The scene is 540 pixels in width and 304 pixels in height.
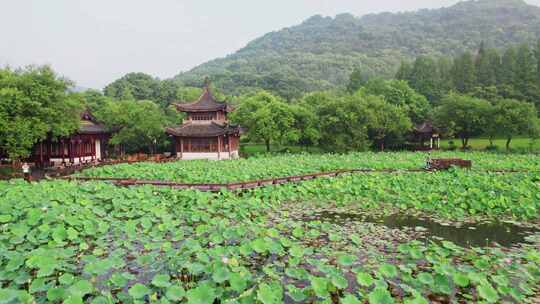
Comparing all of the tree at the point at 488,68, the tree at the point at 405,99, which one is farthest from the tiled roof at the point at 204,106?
the tree at the point at 488,68

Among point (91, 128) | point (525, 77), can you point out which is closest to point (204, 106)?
point (91, 128)

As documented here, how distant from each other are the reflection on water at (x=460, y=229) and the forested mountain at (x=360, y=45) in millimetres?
53124

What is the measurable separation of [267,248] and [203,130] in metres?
22.6

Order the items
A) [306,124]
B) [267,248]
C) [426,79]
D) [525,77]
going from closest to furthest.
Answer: [267,248] → [306,124] → [525,77] → [426,79]

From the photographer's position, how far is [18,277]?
4.30 m

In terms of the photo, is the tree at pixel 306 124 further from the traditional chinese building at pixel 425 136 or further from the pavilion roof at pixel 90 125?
the pavilion roof at pixel 90 125

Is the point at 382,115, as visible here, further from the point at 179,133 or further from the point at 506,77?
the point at 506,77

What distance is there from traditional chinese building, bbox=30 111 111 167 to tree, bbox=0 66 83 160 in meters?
4.31

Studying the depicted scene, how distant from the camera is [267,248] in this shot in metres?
5.28

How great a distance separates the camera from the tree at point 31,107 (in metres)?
17.9

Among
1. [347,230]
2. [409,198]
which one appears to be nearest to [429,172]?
[409,198]

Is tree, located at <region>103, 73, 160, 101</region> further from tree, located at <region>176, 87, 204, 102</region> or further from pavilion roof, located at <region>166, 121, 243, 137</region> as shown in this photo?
pavilion roof, located at <region>166, 121, 243, 137</region>

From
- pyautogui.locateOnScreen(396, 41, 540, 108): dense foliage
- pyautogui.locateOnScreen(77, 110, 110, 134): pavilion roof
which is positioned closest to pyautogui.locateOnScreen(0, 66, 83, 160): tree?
pyautogui.locateOnScreen(77, 110, 110, 134): pavilion roof

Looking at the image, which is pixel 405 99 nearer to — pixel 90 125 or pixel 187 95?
pixel 187 95
